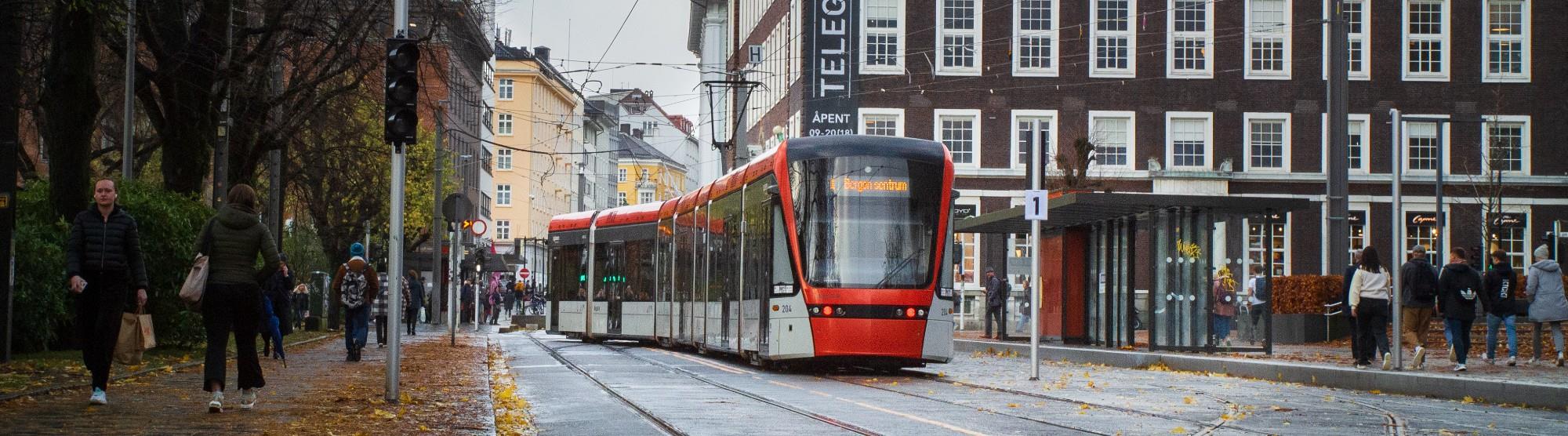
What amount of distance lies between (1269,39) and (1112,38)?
15.8 feet

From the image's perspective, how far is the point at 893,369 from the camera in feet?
82.2

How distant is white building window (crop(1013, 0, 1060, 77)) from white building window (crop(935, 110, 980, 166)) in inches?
80.5

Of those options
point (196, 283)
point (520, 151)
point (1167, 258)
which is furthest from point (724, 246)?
point (520, 151)

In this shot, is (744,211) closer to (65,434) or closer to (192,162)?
(192,162)

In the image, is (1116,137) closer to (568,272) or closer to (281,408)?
(568,272)

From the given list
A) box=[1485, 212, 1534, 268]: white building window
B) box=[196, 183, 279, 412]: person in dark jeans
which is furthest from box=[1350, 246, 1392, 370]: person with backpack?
box=[1485, 212, 1534, 268]: white building window

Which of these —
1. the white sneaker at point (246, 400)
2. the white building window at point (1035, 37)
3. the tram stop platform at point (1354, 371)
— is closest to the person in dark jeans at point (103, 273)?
the white sneaker at point (246, 400)

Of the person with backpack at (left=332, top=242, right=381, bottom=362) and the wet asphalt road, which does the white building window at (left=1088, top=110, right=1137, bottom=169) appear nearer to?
the wet asphalt road

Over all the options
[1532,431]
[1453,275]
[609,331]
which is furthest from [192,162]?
[1532,431]

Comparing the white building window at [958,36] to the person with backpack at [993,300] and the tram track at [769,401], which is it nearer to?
the person with backpack at [993,300]

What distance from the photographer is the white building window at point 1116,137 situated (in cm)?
6194

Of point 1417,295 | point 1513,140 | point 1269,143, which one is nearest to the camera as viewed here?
point 1417,295

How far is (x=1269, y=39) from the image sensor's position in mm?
61719

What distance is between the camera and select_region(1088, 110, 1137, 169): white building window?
61.9 metres
